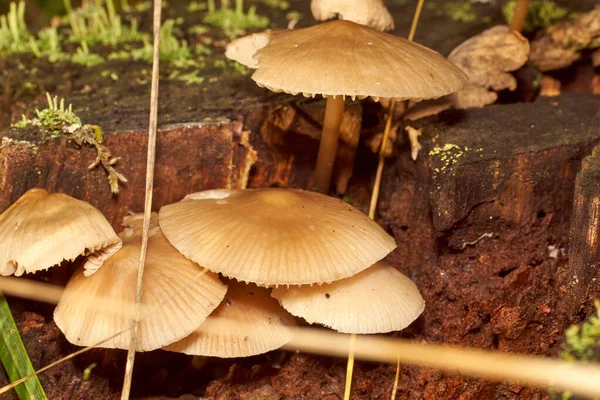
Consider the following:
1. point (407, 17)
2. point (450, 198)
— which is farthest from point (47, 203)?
point (407, 17)

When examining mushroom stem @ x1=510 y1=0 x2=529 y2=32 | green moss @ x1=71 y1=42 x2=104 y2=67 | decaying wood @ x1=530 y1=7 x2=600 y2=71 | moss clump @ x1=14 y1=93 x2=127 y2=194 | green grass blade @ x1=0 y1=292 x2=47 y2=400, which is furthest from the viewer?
green moss @ x1=71 y1=42 x2=104 y2=67

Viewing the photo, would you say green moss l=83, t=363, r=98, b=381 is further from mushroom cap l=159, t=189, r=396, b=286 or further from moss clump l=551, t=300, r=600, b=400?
moss clump l=551, t=300, r=600, b=400

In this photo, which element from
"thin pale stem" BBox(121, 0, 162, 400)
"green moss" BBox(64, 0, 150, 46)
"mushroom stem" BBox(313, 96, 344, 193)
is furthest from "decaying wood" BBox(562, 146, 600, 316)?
"green moss" BBox(64, 0, 150, 46)

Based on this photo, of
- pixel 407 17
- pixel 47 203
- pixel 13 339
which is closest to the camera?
pixel 47 203

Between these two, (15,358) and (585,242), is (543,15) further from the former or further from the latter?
(15,358)

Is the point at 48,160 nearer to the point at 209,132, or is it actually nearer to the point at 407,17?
the point at 209,132

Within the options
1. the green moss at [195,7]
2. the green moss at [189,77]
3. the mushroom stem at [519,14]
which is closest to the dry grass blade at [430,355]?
the green moss at [189,77]

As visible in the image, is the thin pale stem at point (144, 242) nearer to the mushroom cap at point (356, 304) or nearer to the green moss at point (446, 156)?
the mushroom cap at point (356, 304)
